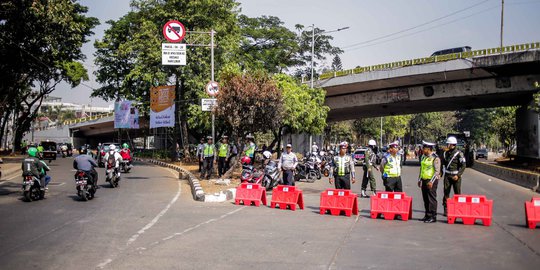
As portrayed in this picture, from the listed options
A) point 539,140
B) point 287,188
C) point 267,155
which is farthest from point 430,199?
point 539,140

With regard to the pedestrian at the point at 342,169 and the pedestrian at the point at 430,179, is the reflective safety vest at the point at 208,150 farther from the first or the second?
the pedestrian at the point at 430,179

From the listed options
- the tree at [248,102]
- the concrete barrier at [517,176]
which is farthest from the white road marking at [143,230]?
the concrete barrier at [517,176]

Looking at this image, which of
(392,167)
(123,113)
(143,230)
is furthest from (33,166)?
(123,113)

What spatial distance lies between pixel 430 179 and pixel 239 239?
4653 mm

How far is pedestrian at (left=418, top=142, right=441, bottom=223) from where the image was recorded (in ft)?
36.1

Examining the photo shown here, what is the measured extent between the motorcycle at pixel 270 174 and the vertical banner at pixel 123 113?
2976 cm

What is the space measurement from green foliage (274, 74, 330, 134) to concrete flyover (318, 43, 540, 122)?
13.2ft

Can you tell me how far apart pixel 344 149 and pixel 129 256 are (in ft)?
24.4

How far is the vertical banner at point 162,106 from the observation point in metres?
35.8

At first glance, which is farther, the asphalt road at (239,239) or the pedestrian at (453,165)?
the pedestrian at (453,165)

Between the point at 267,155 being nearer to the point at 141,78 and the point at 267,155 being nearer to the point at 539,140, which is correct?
the point at 141,78

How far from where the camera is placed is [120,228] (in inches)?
386

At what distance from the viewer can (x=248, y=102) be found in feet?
66.8

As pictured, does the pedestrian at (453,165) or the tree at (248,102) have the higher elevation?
the tree at (248,102)
